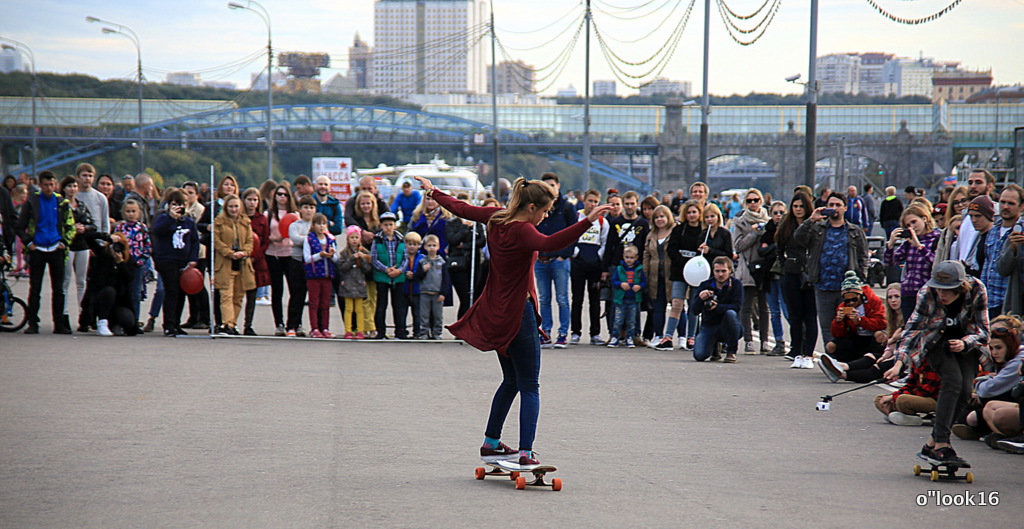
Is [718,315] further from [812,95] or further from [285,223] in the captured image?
[812,95]

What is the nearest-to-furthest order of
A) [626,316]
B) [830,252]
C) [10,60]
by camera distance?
1. [830,252]
2. [626,316]
3. [10,60]

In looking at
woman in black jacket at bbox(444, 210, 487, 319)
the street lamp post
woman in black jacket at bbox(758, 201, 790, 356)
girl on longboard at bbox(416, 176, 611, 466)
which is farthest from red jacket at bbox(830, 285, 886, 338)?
the street lamp post

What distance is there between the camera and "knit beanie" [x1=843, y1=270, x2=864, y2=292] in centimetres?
1059

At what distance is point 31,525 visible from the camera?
16.7 feet

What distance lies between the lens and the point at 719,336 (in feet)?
40.1

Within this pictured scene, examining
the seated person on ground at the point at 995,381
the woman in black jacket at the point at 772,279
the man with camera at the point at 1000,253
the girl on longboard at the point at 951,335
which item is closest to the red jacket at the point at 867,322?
the man with camera at the point at 1000,253

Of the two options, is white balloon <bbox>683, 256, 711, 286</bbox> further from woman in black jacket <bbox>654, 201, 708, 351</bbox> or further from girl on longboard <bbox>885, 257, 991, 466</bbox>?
girl on longboard <bbox>885, 257, 991, 466</bbox>

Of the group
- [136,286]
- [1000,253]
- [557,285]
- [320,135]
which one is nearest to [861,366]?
[1000,253]

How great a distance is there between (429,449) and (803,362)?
19.6 ft

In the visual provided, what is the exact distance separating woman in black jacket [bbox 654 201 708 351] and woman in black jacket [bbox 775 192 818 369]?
995mm

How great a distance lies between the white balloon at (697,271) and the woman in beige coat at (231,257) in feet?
18.9

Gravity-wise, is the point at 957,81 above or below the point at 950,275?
above

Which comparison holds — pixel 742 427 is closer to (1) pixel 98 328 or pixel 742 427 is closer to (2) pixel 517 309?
(2) pixel 517 309

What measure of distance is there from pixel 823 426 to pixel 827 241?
3.58m
